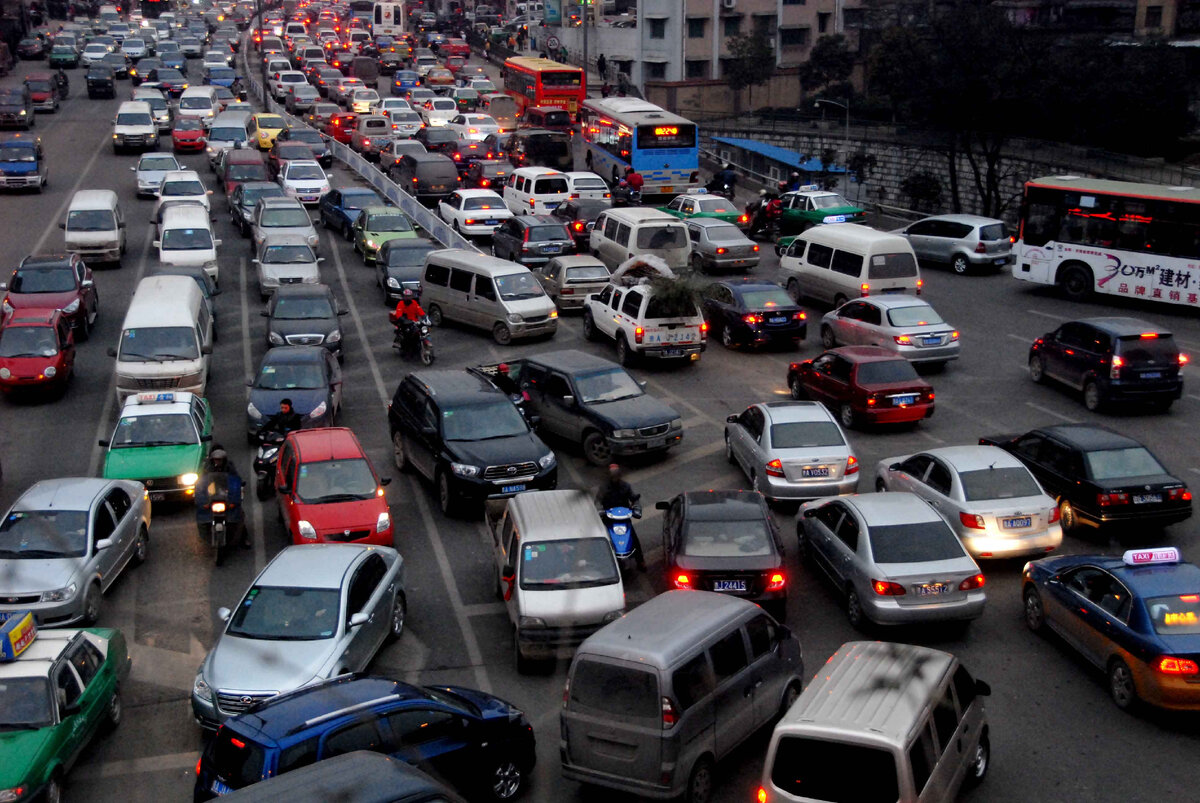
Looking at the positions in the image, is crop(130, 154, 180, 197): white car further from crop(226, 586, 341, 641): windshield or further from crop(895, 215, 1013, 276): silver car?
crop(226, 586, 341, 641): windshield

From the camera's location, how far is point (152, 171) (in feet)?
134

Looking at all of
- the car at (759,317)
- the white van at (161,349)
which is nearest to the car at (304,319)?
the white van at (161,349)

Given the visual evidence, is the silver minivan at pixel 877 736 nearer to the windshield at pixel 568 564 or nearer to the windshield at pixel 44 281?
the windshield at pixel 568 564

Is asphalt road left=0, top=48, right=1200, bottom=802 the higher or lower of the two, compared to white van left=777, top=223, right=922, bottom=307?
lower

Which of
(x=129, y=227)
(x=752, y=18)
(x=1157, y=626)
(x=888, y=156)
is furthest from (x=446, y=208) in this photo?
(x=752, y=18)

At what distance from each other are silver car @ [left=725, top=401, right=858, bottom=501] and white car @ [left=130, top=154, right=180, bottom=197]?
2782 centimetres

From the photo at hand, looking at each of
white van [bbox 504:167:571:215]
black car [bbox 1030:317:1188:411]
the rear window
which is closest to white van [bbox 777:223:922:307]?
black car [bbox 1030:317:1188:411]

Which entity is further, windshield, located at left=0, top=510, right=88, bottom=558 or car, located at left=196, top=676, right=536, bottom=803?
windshield, located at left=0, top=510, right=88, bottom=558

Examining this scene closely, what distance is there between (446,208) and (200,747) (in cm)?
2632

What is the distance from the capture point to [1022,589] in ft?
48.5

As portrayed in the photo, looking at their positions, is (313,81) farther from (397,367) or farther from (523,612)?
(523,612)

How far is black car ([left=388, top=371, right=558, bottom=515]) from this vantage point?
17672 millimetres

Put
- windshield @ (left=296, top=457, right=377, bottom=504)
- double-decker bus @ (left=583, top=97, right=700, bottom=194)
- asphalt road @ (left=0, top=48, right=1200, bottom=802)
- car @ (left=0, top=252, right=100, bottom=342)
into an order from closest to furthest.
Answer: asphalt road @ (left=0, top=48, right=1200, bottom=802) < windshield @ (left=296, top=457, right=377, bottom=504) < car @ (left=0, top=252, right=100, bottom=342) < double-decker bus @ (left=583, top=97, right=700, bottom=194)

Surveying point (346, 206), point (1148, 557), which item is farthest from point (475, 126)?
point (1148, 557)
